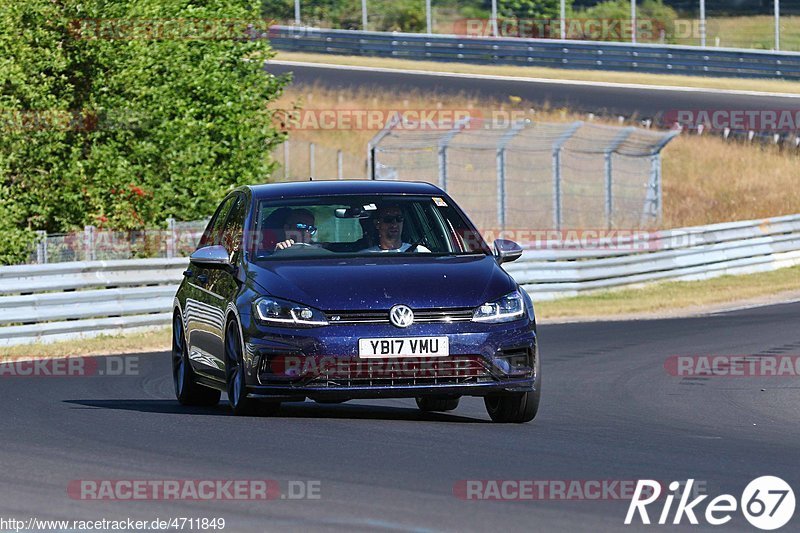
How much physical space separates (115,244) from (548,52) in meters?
30.6

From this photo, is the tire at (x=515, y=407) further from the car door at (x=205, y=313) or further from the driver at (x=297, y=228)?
the car door at (x=205, y=313)

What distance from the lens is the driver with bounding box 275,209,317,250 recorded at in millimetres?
10555

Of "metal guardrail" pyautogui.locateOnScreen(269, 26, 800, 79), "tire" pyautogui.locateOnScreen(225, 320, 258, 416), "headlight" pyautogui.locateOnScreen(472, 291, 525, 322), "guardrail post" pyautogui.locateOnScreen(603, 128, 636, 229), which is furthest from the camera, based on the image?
"metal guardrail" pyautogui.locateOnScreen(269, 26, 800, 79)

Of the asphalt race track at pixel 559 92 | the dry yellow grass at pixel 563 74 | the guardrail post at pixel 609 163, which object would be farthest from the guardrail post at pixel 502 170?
the dry yellow grass at pixel 563 74

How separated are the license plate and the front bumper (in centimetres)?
3

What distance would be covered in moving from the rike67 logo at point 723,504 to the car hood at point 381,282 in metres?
2.45

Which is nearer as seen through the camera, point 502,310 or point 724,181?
point 502,310

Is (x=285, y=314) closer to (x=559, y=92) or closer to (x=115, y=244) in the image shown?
(x=115, y=244)

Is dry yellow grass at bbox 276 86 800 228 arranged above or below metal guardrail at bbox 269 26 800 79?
below

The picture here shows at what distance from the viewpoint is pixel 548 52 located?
168 ft

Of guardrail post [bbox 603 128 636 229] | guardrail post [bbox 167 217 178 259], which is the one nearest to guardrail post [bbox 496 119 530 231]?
guardrail post [bbox 603 128 636 229]

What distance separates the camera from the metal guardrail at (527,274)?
18.9m

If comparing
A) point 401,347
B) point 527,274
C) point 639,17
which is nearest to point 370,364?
point 401,347

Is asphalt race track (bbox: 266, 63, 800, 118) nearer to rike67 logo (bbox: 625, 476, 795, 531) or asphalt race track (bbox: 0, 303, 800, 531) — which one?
asphalt race track (bbox: 0, 303, 800, 531)
